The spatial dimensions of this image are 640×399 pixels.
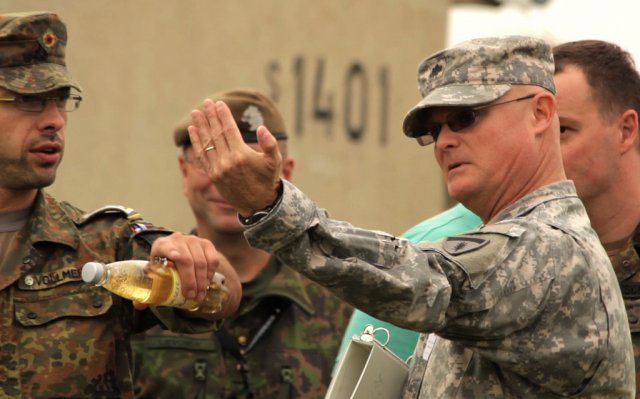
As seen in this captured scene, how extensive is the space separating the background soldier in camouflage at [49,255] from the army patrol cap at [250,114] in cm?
110

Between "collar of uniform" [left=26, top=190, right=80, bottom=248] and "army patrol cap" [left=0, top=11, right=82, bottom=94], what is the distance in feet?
1.32

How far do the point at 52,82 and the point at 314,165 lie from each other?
8.49m

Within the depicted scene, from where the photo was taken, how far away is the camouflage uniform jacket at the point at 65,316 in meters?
4.05

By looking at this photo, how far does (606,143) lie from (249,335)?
1.85 meters

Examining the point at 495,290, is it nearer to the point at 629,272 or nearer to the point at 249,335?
the point at 629,272

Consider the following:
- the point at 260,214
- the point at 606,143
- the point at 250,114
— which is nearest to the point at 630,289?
the point at 606,143

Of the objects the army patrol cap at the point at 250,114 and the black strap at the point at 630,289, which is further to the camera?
the army patrol cap at the point at 250,114

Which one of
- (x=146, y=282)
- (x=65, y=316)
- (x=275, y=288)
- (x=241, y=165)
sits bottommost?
(x=275, y=288)

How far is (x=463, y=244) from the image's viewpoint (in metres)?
2.97

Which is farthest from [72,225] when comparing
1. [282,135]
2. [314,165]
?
[314,165]

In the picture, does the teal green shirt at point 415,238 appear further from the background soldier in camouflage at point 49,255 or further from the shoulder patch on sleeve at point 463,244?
the shoulder patch on sleeve at point 463,244

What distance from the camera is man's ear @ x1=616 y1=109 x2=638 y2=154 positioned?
419 cm

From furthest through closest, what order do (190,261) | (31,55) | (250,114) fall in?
(250,114) → (31,55) → (190,261)

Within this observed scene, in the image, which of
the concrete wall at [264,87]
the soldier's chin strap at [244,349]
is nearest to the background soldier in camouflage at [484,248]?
the soldier's chin strap at [244,349]
